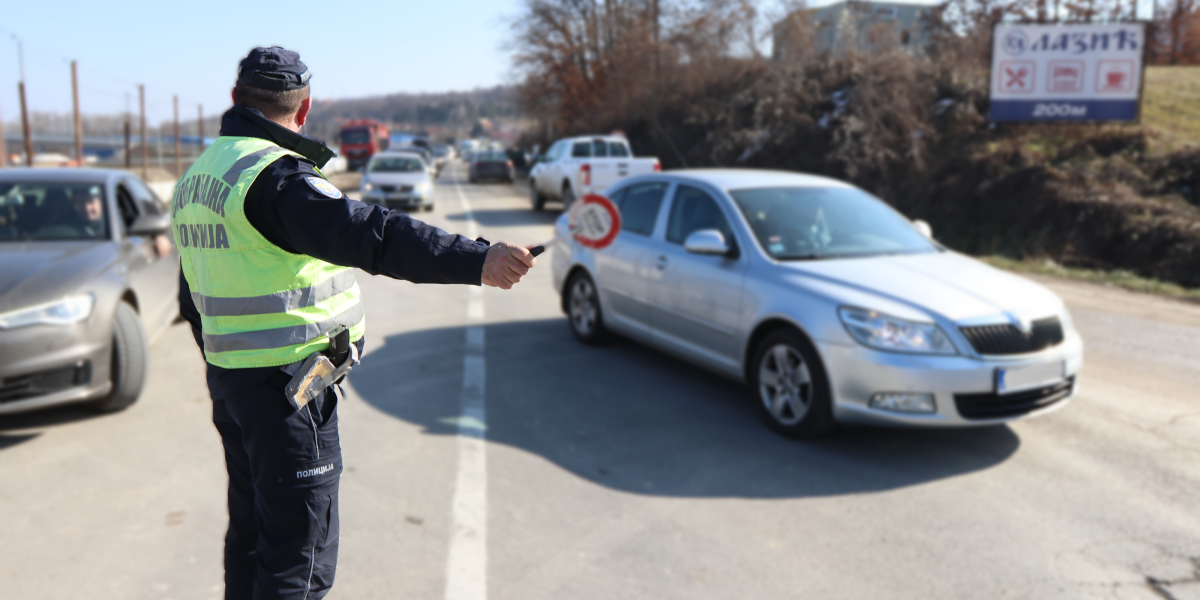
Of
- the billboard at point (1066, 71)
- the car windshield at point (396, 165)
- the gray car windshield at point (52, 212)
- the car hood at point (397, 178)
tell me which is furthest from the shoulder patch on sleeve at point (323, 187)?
the car windshield at point (396, 165)

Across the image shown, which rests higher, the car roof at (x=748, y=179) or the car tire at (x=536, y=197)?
the car roof at (x=748, y=179)

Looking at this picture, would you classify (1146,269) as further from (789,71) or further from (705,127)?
(705,127)

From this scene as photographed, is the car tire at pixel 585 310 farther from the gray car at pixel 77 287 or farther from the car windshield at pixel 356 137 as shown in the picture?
the car windshield at pixel 356 137

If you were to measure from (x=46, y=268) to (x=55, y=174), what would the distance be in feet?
6.15

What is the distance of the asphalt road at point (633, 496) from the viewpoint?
11.5ft

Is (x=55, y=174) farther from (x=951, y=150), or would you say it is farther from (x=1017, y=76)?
(x=951, y=150)

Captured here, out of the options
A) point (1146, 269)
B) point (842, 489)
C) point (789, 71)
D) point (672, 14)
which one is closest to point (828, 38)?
point (789, 71)

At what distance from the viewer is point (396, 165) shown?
22234mm

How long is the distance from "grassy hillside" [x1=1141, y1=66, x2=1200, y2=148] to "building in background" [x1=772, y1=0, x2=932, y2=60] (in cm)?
615

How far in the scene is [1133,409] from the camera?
5699 millimetres

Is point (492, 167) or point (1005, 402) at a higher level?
point (492, 167)

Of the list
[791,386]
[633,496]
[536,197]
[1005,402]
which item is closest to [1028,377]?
[1005,402]

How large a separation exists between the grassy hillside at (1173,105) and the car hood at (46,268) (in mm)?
17054

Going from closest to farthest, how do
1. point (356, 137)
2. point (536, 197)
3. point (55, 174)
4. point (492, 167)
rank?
point (55, 174), point (536, 197), point (492, 167), point (356, 137)
